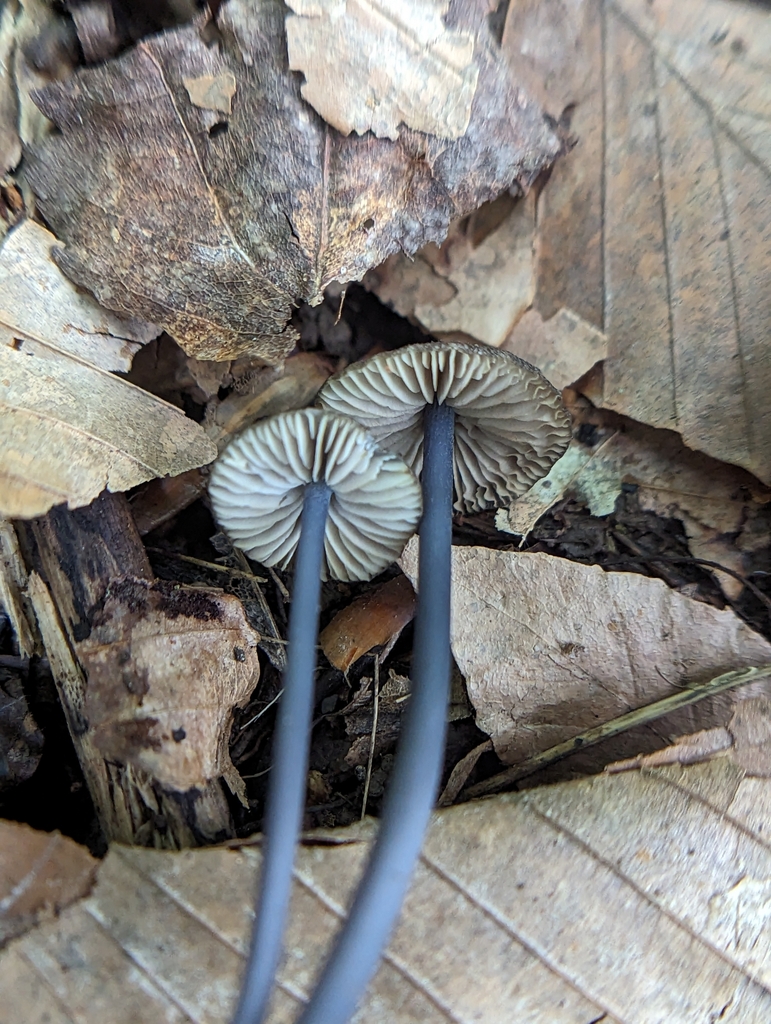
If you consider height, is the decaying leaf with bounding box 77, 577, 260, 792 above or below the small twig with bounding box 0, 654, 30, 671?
below

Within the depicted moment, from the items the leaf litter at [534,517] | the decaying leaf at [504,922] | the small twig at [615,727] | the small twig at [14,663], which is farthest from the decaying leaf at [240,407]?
the small twig at [615,727]

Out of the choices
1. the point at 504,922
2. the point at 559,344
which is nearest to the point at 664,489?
the point at 559,344

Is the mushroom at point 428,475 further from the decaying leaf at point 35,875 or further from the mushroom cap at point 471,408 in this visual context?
the decaying leaf at point 35,875

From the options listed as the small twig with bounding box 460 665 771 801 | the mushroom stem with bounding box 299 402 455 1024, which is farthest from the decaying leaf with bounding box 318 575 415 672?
the small twig with bounding box 460 665 771 801

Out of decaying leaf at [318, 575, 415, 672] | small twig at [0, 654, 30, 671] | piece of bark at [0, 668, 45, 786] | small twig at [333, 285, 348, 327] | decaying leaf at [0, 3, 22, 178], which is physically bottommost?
decaying leaf at [318, 575, 415, 672]

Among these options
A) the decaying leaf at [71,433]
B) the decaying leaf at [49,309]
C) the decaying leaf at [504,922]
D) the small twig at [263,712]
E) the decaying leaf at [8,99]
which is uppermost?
the decaying leaf at [8,99]

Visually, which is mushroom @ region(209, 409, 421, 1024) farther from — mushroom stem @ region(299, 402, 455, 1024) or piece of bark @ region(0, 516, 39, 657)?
piece of bark @ region(0, 516, 39, 657)

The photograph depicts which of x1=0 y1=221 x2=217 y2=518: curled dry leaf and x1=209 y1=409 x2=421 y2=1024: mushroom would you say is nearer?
x1=209 y1=409 x2=421 y2=1024: mushroom
